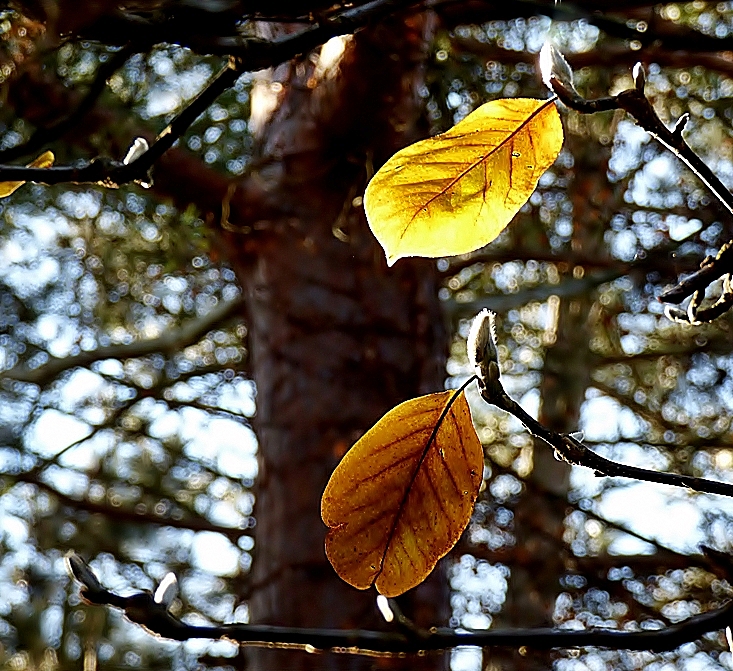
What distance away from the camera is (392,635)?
0.99ft

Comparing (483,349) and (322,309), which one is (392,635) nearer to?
(483,349)

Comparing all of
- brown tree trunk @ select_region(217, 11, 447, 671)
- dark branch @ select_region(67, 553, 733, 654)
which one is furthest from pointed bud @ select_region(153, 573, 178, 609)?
brown tree trunk @ select_region(217, 11, 447, 671)

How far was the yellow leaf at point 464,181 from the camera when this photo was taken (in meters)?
0.31

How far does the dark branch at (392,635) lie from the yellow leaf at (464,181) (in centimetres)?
12

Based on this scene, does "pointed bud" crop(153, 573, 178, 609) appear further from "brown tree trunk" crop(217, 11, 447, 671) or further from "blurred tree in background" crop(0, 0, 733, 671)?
"brown tree trunk" crop(217, 11, 447, 671)

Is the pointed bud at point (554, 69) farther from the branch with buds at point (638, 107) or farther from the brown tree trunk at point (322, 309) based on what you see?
the brown tree trunk at point (322, 309)

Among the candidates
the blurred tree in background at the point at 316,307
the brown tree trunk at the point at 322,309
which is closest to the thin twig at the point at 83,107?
the blurred tree in background at the point at 316,307

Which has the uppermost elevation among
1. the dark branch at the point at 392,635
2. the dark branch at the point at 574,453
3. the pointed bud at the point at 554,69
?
the pointed bud at the point at 554,69

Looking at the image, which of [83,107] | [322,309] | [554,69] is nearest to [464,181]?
[554,69]

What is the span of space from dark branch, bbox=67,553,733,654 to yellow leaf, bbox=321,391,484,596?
0.9 inches

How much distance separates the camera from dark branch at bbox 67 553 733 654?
268mm

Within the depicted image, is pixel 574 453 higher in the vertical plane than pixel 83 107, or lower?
lower

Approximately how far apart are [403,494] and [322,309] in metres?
1.13

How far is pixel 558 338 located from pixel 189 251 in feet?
4.99
